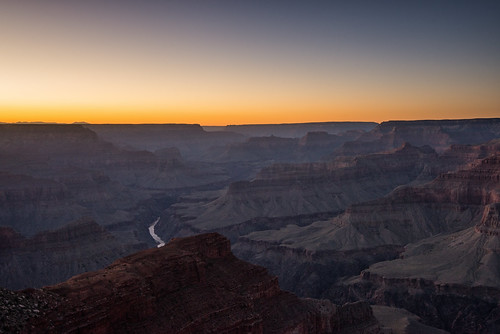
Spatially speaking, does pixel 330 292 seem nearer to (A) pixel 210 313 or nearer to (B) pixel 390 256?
(B) pixel 390 256

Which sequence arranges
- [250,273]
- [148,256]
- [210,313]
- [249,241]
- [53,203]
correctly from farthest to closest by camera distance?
[53,203] → [249,241] → [250,273] → [148,256] → [210,313]

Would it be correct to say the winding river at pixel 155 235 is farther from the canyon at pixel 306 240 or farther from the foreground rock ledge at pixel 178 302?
the foreground rock ledge at pixel 178 302

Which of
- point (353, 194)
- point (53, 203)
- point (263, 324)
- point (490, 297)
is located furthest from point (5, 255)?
point (353, 194)

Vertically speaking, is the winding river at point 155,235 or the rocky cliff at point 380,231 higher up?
the rocky cliff at point 380,231

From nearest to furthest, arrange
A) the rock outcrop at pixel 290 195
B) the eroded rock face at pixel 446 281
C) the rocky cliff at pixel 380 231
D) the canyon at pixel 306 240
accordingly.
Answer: the canyon at pixel 306 240 < the eroded rock face at pixel 446 281 < the rocky cliff at pixel 380 231 < the rock outcrop at pixel 290 195

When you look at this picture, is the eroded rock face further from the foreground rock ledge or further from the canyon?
the foreground rock ledge

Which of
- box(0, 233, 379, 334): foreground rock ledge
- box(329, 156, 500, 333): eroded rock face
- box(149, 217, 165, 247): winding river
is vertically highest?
box(0, 233, 379, 334): foreground rock ledge

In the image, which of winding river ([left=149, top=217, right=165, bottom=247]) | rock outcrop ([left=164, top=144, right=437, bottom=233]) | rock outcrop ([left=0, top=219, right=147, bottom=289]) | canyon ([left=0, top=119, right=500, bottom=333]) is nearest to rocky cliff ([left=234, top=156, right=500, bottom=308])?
canyon ([left=0, top=119, right=500, bottom=333])

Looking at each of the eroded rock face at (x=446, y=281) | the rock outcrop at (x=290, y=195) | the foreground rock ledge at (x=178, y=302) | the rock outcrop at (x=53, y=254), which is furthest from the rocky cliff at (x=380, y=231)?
the foreground rock ledge at (x=178, y=302)
